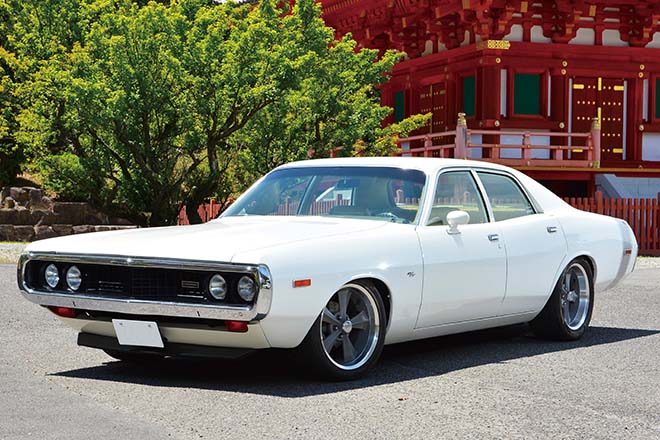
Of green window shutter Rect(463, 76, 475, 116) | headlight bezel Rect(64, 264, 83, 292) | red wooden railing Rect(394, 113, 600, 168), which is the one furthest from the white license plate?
green window shutter Rect(463, 76, 475, 116)

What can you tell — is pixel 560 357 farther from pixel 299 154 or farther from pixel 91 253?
pixel 299 154

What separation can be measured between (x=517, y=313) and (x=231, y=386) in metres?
2.52

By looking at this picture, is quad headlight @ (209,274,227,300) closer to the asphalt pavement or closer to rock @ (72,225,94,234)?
the asphalt pavement

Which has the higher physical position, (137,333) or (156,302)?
(156,302)

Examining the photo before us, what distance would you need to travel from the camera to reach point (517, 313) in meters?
7.77

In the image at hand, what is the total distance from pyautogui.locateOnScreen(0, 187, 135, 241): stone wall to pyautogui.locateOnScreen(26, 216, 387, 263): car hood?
63.5 feet

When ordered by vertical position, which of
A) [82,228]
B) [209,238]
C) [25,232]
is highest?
[209,238]

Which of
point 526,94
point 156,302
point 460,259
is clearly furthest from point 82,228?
point 156,302

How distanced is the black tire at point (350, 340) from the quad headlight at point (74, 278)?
1.44m

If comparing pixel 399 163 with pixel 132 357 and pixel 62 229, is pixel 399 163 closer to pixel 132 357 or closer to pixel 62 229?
pixel 132 357

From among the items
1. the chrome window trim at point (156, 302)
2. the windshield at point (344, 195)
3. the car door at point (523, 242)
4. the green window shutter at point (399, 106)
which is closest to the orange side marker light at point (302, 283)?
the chrome window trim at point (156, 302)

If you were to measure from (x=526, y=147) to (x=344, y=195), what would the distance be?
1574 centimetres

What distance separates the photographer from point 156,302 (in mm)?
6059

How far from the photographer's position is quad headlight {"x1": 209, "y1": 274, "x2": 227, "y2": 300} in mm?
5941
